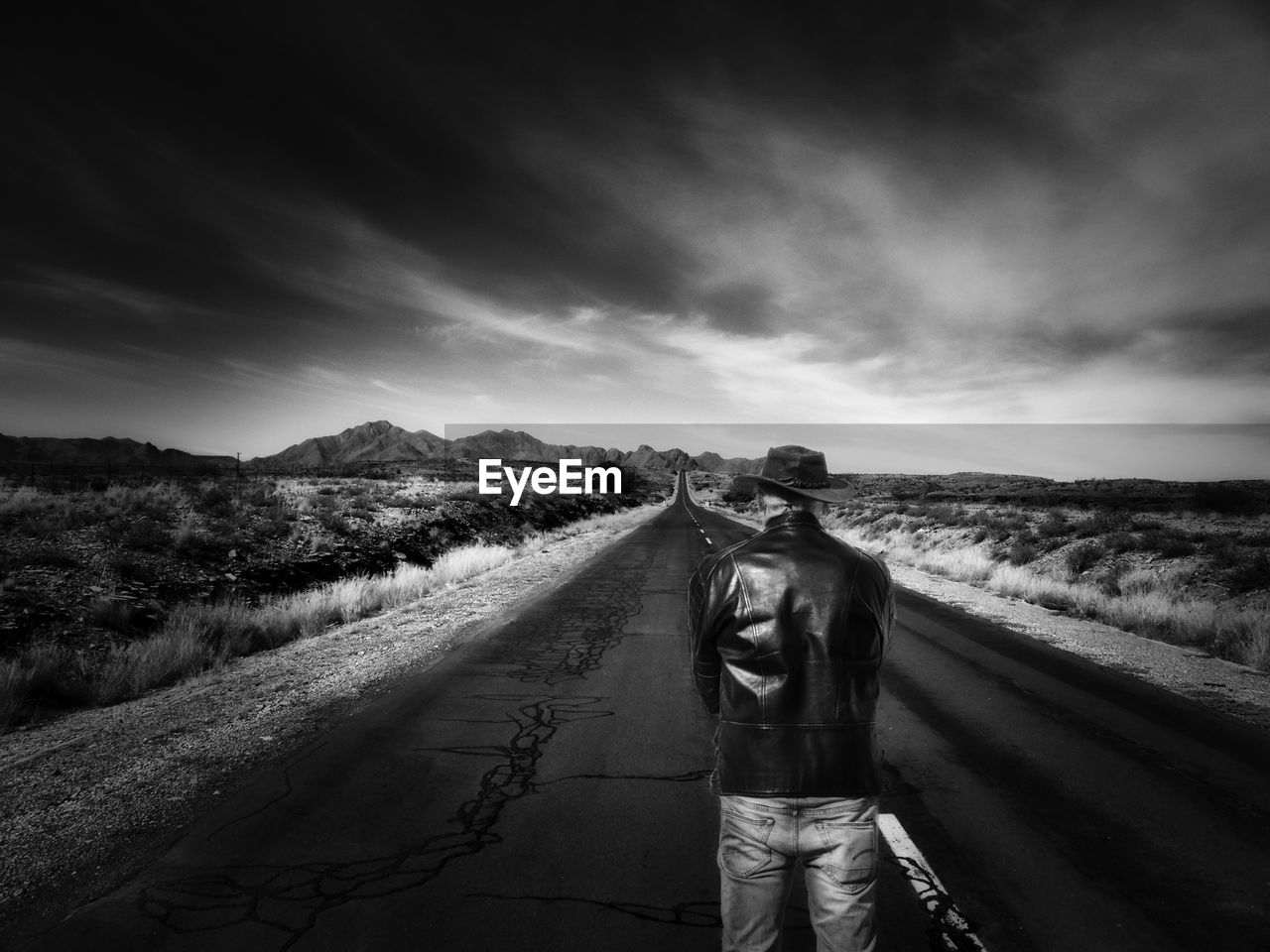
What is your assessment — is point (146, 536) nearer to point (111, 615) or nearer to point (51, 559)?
point (51, 559)

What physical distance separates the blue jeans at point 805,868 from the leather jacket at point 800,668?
7cm

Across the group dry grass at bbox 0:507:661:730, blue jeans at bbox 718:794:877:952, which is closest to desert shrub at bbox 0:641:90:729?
dry grass at bbox 0:507:661:730

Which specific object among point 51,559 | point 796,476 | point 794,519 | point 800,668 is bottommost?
point 51,559

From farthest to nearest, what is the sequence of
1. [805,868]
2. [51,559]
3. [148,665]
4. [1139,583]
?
[1139,583]
[51,559]
[148,665]
[805,868]

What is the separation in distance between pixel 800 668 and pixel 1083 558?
17.7 m

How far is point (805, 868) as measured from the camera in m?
2.03

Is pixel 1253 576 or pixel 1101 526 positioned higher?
pixel 1101 526

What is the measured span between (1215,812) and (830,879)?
3733 millimetres

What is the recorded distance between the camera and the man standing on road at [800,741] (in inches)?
79.4

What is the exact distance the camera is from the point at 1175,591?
12.5m

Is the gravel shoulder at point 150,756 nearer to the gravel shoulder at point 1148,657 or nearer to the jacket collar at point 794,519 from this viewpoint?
the jacket collar at point 794,519

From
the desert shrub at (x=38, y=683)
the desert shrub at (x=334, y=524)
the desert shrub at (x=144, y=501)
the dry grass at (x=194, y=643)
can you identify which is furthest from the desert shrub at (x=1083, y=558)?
the desert shrub at (x=144, y=501)

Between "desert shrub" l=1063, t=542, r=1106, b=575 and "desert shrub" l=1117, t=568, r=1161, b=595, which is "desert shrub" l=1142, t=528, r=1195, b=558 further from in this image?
"desert shrub" l=1117, t=568, r=1161, b=595

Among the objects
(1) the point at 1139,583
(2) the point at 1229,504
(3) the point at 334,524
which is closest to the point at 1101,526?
(1) the point at 1139,583
